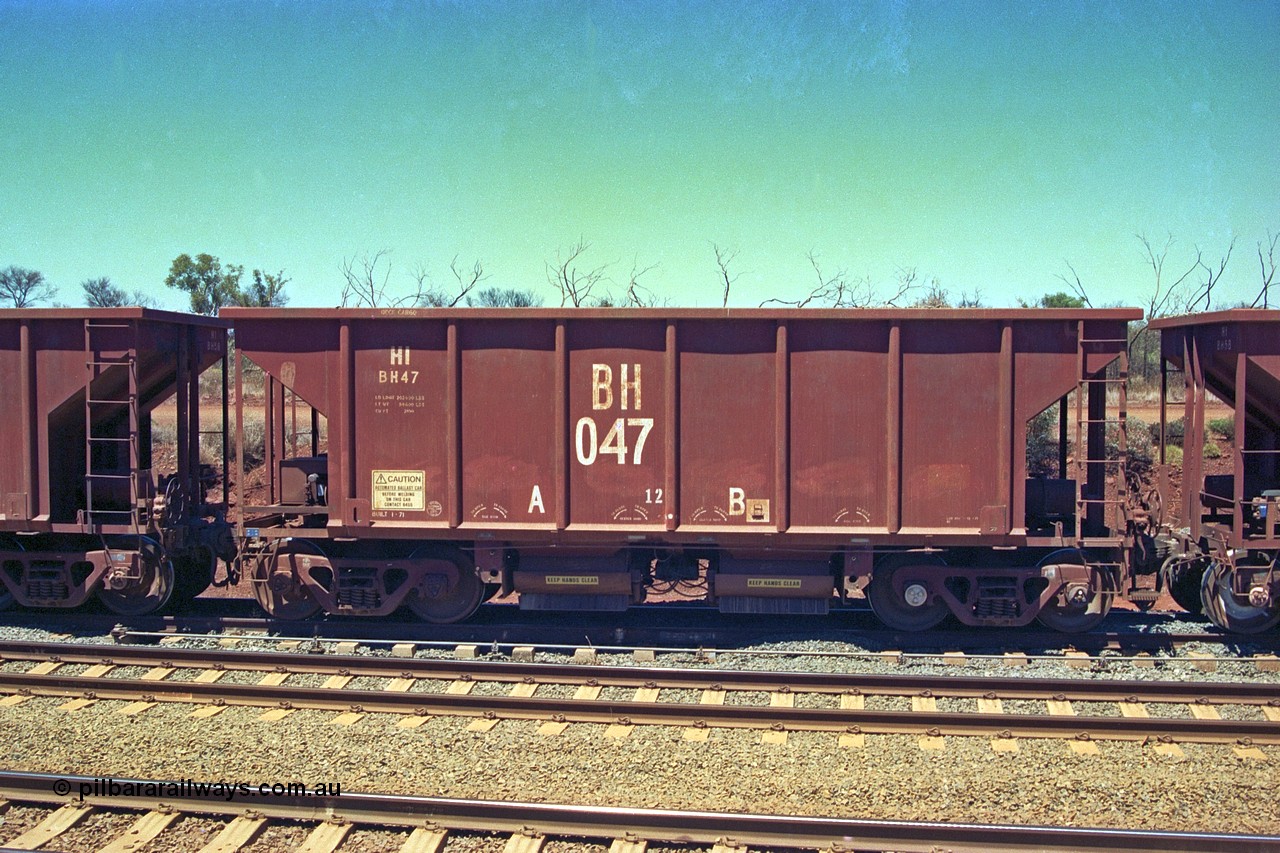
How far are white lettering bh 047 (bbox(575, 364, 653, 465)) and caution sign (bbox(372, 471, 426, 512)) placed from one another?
1.81 m

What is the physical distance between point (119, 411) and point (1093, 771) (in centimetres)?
1130

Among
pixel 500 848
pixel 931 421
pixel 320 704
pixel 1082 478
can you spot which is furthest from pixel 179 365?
pixel 1082 478

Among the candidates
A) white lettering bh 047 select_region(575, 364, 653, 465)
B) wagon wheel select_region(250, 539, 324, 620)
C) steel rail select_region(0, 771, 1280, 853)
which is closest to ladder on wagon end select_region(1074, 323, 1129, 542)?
white lettering bh 047 select_region(575, 364, 653, 465)

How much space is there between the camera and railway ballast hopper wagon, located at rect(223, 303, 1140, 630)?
31.8 ft

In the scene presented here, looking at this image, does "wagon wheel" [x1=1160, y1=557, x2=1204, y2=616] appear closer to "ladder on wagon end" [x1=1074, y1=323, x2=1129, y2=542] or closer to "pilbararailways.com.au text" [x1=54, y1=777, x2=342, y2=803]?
"ladder on wagon end" [x1=1074, y1=323, x2=1129, y2=542]

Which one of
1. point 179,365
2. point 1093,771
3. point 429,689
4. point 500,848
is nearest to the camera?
point 500,848

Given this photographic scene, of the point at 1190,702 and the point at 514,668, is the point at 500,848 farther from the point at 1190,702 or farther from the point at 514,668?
the point at 1190,702

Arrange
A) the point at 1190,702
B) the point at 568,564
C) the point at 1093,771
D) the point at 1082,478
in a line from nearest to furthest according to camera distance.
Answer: the point at 1093,771, the point at 1190,702, the point at 1082,478, the point at 568,564

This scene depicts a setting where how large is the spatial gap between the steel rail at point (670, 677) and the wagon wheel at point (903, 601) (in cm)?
122

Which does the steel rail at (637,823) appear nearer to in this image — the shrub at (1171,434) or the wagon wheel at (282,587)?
the wagon wheel at (282,587)

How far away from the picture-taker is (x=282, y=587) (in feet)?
34.5

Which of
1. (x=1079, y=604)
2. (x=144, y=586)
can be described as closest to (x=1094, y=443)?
(x=1079, y=604)

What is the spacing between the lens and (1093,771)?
271 inches

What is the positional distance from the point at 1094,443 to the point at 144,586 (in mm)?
11052
